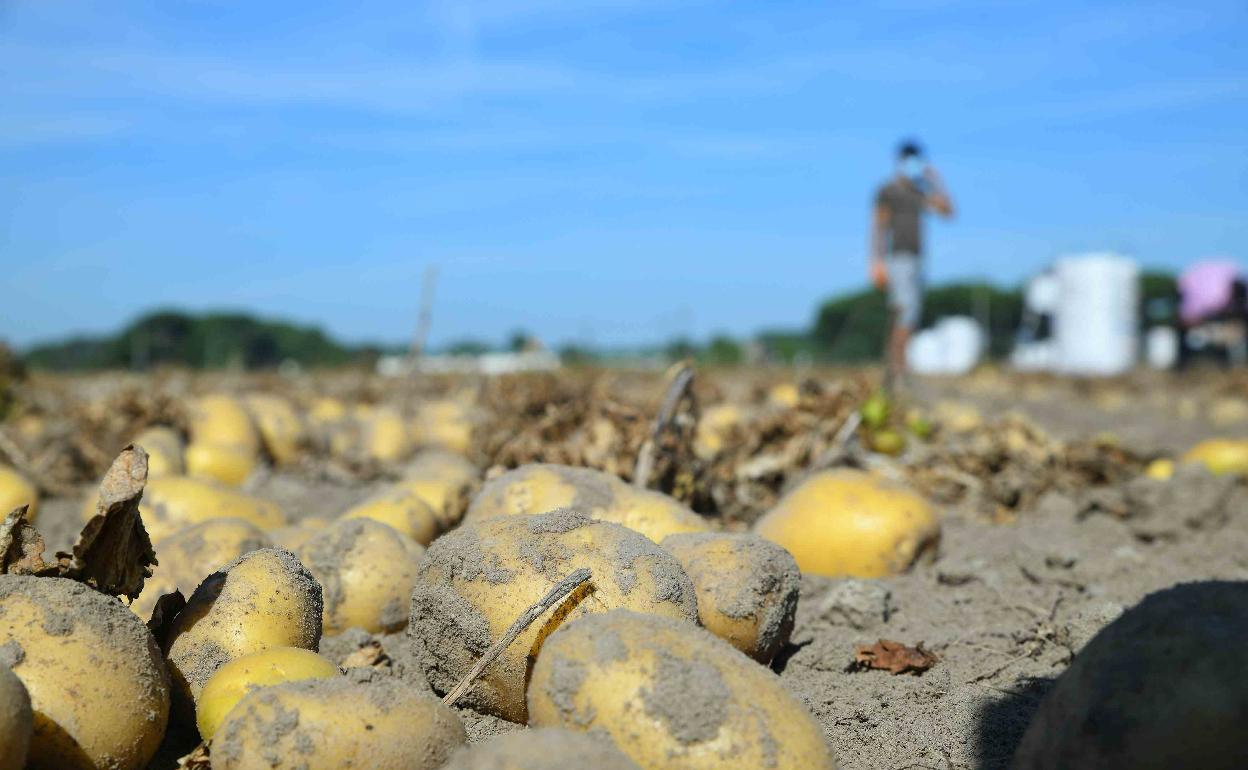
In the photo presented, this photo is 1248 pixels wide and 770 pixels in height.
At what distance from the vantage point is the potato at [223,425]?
25.7 feet

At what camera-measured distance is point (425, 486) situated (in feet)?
16.6

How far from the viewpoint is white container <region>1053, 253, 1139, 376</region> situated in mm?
28344

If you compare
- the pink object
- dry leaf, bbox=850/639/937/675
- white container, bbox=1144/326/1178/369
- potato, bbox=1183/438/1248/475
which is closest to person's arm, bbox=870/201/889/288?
potato, bbox=1183/438/1248/475

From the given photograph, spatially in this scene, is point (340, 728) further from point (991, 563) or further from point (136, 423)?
point (136, 423)

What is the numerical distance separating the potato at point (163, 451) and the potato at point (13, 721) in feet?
14.2

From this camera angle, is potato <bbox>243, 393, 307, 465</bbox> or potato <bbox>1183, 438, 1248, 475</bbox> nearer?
potato <bbox>1183, 438, 1248, 475</bbox>

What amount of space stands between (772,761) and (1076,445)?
5.74m

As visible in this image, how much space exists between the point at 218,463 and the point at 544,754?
5.93 m

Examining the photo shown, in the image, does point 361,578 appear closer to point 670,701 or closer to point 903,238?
point 670,701

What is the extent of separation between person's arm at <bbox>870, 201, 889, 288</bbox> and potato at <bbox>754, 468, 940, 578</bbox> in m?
7.08

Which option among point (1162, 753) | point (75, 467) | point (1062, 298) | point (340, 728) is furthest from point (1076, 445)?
point (1062, 298)

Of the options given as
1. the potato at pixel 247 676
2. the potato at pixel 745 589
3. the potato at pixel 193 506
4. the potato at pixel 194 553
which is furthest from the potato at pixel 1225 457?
the potato at pixel 247 676

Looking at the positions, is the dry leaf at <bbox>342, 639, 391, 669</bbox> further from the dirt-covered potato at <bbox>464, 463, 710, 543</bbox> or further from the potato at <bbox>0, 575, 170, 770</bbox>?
the dirt-covered potato at <bbox>464, 463, 710, 543</bbox>

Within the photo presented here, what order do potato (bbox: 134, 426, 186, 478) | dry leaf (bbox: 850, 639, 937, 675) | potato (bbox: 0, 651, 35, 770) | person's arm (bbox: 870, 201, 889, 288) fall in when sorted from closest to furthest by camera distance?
potato (bbox: 0, 651, 35, 770) < dry leaf (bbox: 850, 639, 937, 675) < potato (bbox: 134, 426, 186, 478) < person's arm (bbox: 870, 201, 889, 288)
